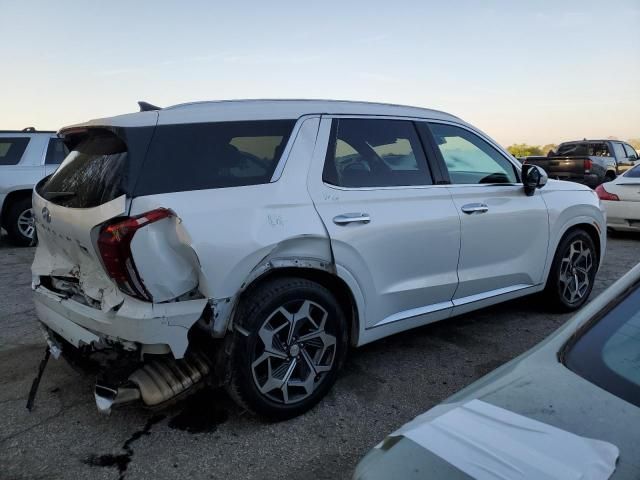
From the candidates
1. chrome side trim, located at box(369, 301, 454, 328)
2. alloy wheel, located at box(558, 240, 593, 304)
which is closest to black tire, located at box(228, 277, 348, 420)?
chrome side trim, located at box(369, 301, 454, 328)

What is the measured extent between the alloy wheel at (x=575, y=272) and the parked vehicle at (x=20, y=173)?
7890 millimetres

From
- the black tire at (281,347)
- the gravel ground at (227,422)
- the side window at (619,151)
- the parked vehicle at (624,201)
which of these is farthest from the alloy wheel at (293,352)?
the side window at (619,151)

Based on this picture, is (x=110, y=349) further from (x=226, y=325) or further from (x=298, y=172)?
(x=298, y=172)

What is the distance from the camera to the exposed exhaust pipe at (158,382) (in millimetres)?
2615

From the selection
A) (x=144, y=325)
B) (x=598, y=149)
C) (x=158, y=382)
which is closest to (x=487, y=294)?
(x=158, y=382)

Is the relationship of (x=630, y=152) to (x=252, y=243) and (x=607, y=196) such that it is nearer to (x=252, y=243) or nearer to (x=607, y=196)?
(x=607, y=196)

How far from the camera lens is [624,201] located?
8.50 meters

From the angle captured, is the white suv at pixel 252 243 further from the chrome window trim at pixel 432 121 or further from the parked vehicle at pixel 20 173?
the parked vehicle at pixel 20 173

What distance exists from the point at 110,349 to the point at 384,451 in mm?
1713

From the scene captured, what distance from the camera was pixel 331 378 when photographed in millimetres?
3092

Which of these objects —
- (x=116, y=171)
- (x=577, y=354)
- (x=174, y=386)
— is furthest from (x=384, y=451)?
(x=116, y=171)

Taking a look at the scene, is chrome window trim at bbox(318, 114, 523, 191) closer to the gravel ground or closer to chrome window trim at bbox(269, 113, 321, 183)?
chrome window trim at bbox(269, 113, 321, 183)

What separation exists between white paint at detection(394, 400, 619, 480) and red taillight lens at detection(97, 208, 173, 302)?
1.50m

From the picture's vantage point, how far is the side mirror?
4102 mm
